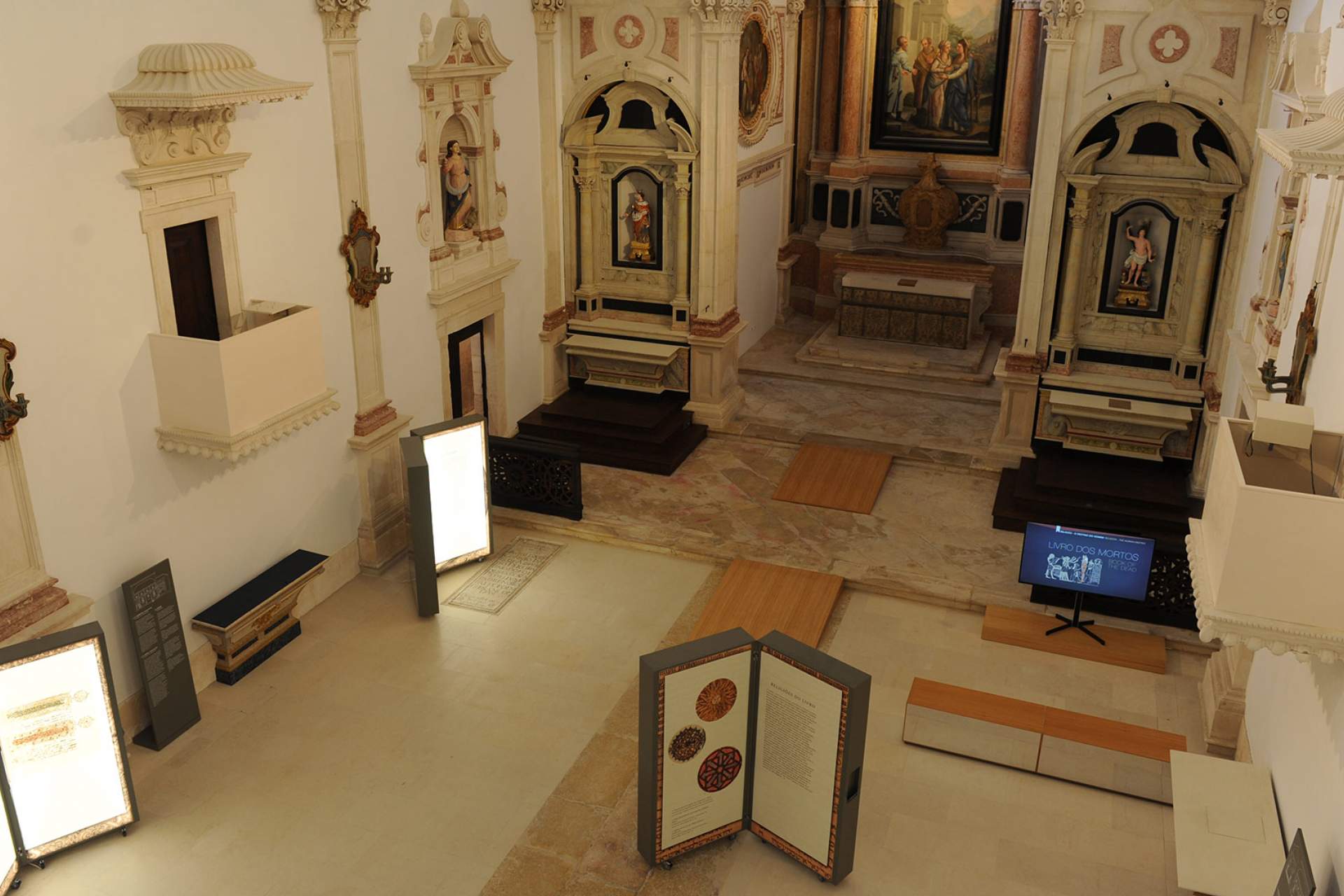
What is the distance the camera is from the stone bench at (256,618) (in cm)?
923

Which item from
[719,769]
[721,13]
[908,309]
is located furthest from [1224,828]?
[908,309]

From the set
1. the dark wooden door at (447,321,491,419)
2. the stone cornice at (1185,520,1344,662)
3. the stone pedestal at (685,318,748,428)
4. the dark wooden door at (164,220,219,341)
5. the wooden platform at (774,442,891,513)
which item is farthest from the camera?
the stone pedestal at (685,318,748,428)

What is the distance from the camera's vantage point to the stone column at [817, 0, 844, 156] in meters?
18.0

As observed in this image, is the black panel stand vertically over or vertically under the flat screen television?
under

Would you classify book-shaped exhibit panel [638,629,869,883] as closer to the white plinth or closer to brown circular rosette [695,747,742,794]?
brown circular rosette [695,747,742,794]

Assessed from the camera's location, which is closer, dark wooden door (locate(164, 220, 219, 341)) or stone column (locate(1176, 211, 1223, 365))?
dark wooden door (locate(164, 220, 219, 341))

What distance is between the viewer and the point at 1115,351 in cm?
1301

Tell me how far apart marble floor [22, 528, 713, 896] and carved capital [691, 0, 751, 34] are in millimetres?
6311

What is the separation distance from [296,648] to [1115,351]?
9199mm

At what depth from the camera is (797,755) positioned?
23.7ft

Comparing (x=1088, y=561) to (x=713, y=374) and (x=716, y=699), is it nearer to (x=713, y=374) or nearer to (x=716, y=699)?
(x=716, y=699)

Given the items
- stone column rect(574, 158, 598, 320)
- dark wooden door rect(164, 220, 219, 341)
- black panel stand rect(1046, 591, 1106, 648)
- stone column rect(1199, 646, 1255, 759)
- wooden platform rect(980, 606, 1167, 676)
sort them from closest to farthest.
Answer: stone column rect(1199, 646, 1255, 759) < dark wooden door rect(164, 220, 219, 341) < wooden platform rect(980, 606, 1167, 676) < black panel stand rect(1046, 591, 1106, 648) < stone column rect(574, 158, 598, 320)

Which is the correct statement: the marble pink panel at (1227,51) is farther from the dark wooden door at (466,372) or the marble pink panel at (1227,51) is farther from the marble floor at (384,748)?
the dark wooden door at (466,372)

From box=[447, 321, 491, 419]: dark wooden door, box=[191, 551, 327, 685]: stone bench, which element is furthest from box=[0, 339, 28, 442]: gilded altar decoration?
box=[447, 321, 491, 419]: dark wooden door
